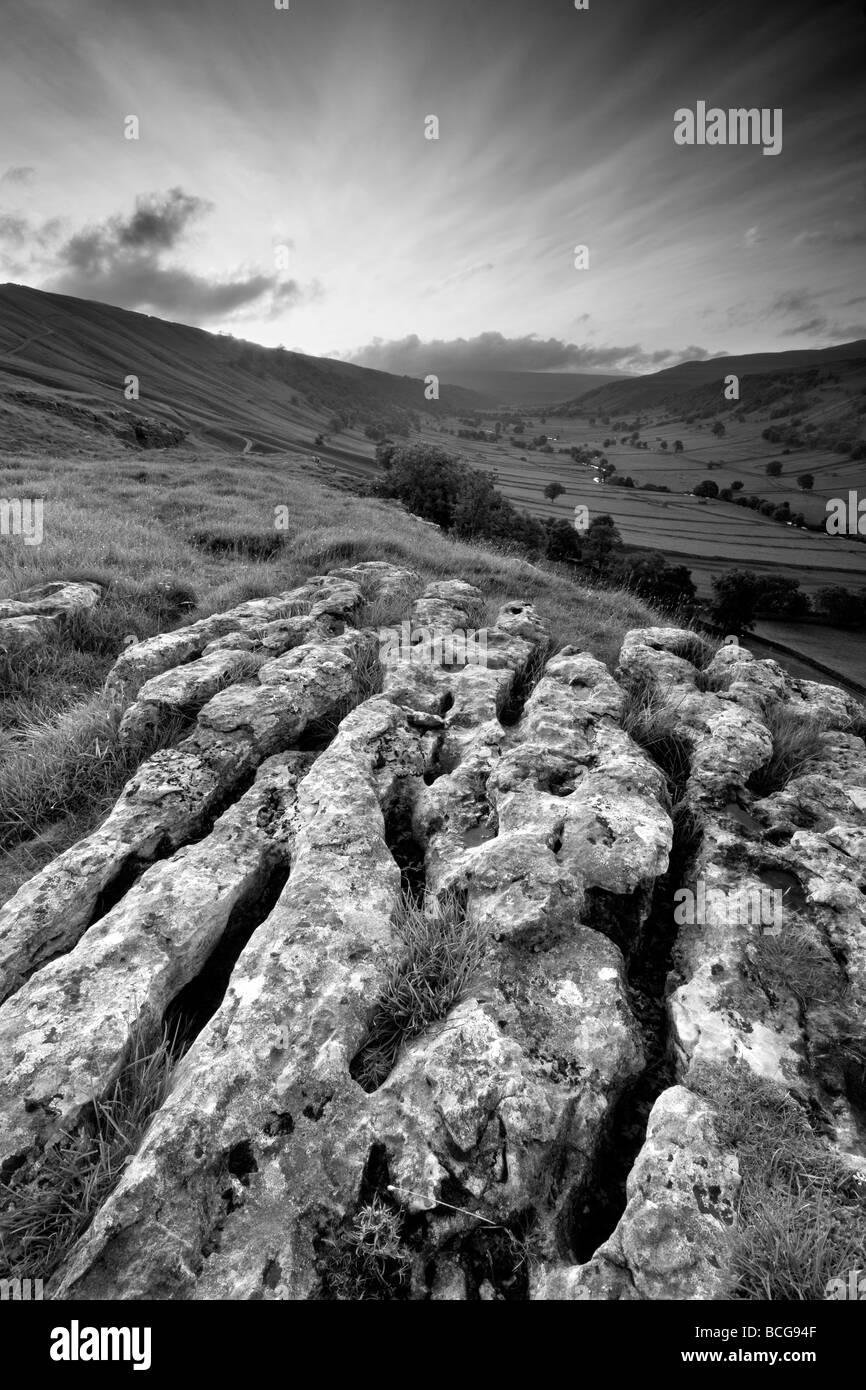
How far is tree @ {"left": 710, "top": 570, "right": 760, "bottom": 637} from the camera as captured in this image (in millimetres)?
59688

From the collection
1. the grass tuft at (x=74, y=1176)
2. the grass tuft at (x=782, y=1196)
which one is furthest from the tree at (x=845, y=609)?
the grass tuft at (x=74, y=1176)

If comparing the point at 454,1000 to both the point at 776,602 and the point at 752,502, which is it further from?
the point at 752,502

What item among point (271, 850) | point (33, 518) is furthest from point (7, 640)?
point (33, 518)

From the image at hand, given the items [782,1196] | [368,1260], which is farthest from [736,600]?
[368,1260]

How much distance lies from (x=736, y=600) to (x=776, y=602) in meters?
7.38

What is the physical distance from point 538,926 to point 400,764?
282cm

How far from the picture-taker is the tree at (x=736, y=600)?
59688mm

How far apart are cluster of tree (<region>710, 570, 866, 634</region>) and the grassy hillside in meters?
47.8

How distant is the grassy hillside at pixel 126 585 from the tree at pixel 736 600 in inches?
1784

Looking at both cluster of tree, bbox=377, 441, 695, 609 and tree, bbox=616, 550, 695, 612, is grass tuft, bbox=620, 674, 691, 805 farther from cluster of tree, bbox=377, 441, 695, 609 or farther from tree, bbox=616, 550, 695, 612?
tree, bbox=616, 550, 695, 612

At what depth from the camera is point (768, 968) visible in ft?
14.6

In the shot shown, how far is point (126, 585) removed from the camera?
479 inches

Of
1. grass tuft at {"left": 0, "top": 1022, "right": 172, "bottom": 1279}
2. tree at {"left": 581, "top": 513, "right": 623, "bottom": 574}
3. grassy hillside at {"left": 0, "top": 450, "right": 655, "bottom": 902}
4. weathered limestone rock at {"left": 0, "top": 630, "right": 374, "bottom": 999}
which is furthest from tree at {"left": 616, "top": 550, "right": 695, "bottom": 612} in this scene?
grass tuft at {"left": 0, "top": 1022, "right": 172, "bottom": 1279}

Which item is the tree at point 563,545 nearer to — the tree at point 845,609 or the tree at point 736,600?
the tree at point 736,600
